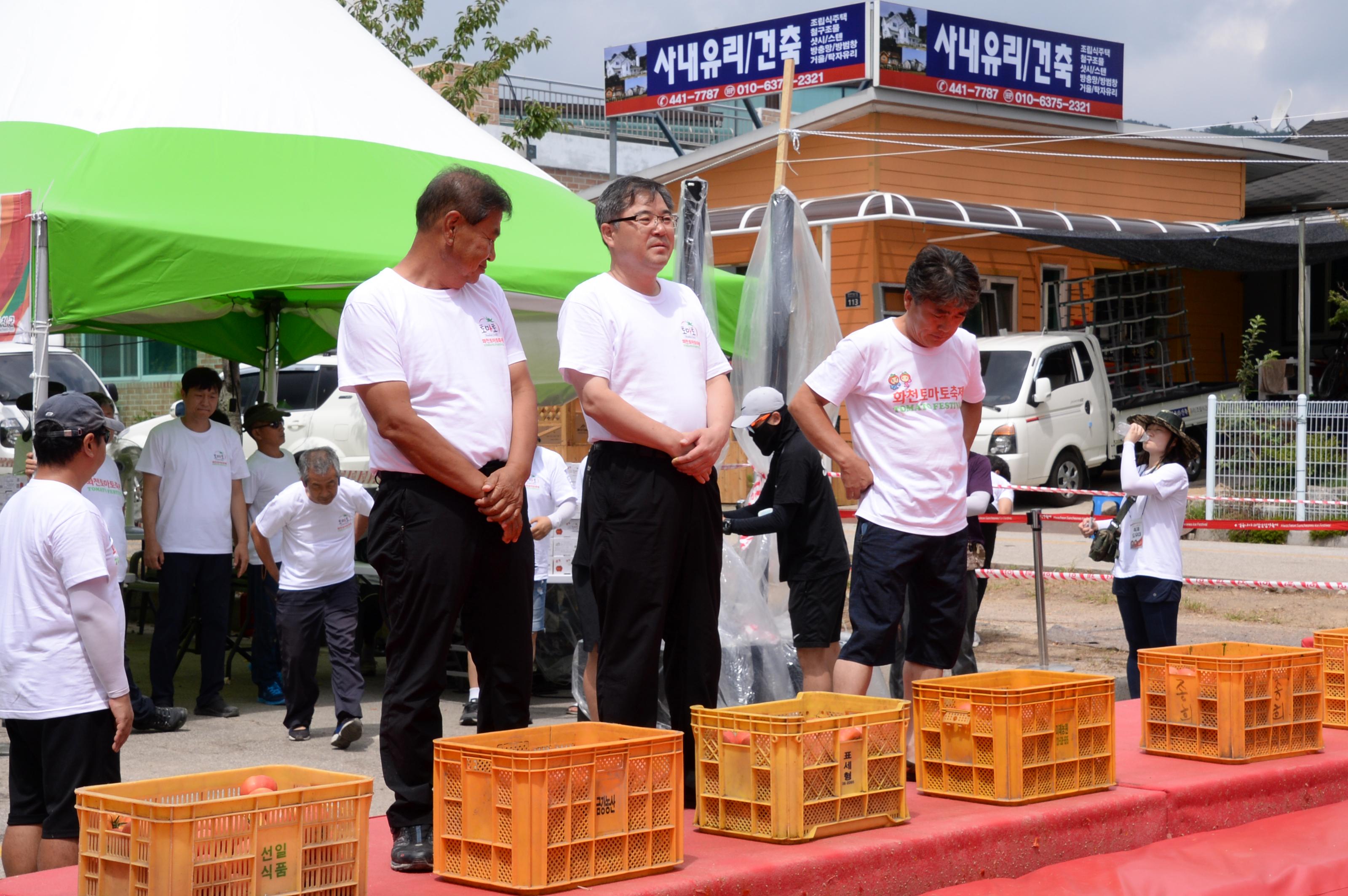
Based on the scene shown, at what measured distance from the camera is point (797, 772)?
4098mm

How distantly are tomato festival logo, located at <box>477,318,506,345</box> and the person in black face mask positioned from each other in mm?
2512

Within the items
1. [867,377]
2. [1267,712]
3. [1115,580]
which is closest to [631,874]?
[867,377]

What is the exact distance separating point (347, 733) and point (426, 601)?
3743 millimetres

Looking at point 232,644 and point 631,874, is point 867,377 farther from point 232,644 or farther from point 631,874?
point 232,644

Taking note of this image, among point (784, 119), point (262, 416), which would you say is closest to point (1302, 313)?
point (784, 119)

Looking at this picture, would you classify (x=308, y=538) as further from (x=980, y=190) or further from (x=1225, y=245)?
(x=980, y=190)

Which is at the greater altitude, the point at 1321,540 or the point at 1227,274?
the point at 1227,274

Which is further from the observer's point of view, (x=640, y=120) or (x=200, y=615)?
(x=640, y=120)

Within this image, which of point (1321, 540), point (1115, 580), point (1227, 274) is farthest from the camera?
point (1227, 274)

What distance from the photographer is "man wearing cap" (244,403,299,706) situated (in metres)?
8.84

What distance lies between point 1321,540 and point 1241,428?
1.55 m

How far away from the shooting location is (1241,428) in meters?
16.5

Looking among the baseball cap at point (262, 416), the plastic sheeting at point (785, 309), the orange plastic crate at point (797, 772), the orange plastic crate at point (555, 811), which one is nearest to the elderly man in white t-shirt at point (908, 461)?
the orange plastic crate at point (797, 772)

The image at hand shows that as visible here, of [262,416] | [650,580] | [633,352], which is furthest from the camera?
[262,416]
